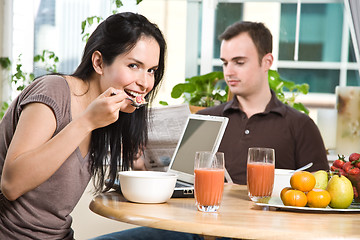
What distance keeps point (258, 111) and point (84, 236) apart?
123 centimetres

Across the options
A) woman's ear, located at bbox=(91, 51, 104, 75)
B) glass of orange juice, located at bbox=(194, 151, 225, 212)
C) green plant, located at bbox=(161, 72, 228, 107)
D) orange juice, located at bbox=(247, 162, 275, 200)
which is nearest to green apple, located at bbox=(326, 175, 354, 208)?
orange juice, located at bbox=(247, 162, 275, 200)

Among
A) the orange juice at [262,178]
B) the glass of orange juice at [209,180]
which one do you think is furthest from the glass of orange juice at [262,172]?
the glass of orange juice at [209,180]

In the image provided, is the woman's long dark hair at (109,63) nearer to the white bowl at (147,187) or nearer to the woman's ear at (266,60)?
the white bowl at (147,187)

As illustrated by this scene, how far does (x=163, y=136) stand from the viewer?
9.27 ft

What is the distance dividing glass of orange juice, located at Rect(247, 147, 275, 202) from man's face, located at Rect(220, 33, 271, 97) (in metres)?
1.28

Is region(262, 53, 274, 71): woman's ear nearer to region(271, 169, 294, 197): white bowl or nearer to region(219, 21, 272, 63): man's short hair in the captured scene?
region(219, 21, 272, 63): man's short hair

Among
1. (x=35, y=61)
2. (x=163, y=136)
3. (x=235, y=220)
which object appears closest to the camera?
(x=235, y=220)

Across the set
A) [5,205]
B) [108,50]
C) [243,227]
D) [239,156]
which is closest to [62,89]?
[108,50]

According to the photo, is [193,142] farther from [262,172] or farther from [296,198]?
[296,198]

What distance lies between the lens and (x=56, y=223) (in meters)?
1.80

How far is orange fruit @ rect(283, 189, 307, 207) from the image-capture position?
62.9 inches

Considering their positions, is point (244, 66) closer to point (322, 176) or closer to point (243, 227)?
point (322, 176)

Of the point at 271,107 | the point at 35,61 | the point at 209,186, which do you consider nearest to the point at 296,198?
the point at 209,186

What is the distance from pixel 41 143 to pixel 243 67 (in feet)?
5.64
